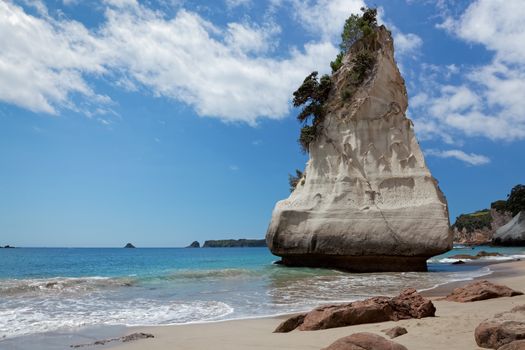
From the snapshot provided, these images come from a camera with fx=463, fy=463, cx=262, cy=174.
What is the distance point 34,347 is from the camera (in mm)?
6539

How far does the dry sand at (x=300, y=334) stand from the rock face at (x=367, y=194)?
12.0 meters

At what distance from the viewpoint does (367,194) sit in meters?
21.5

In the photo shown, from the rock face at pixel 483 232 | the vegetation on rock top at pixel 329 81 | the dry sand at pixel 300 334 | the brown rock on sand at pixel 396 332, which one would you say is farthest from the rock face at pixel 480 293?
the rock face at pixel 483 232

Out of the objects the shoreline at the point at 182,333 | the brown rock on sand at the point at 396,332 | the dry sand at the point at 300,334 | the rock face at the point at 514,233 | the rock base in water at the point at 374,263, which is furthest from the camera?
the rock face at the point at 514,233

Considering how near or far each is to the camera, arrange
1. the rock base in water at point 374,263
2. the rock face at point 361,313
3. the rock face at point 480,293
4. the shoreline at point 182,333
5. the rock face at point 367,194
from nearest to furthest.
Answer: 1. the shoreline at point 182,333
2. the rock face at point 361,313
3. the rock face at point 480,293
4. the rock face at point 367,194
5. the rock base in water at point 374,263

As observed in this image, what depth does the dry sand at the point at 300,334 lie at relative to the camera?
5688 mm

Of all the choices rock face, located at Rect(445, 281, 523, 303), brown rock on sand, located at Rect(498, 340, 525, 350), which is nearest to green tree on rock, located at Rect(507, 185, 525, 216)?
rock face, located at Rect(445, 281, 523, 303)

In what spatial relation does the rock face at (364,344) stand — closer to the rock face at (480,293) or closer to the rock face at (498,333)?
the rock face at (498,333)

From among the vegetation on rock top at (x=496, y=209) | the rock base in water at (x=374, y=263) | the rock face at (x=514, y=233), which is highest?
the vegetation on rock top at (x=496, y=209)

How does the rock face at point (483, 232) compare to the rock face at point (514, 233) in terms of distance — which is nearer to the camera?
the rock face at point (514, 233)

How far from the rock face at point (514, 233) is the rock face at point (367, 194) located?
50470 mm

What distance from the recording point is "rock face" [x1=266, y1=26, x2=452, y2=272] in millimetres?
20109

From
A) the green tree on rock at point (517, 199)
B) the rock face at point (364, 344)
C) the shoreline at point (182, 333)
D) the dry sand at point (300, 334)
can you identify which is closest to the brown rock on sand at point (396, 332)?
the dry sand at point (300, 334)

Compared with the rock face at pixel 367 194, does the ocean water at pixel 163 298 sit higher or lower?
lower
